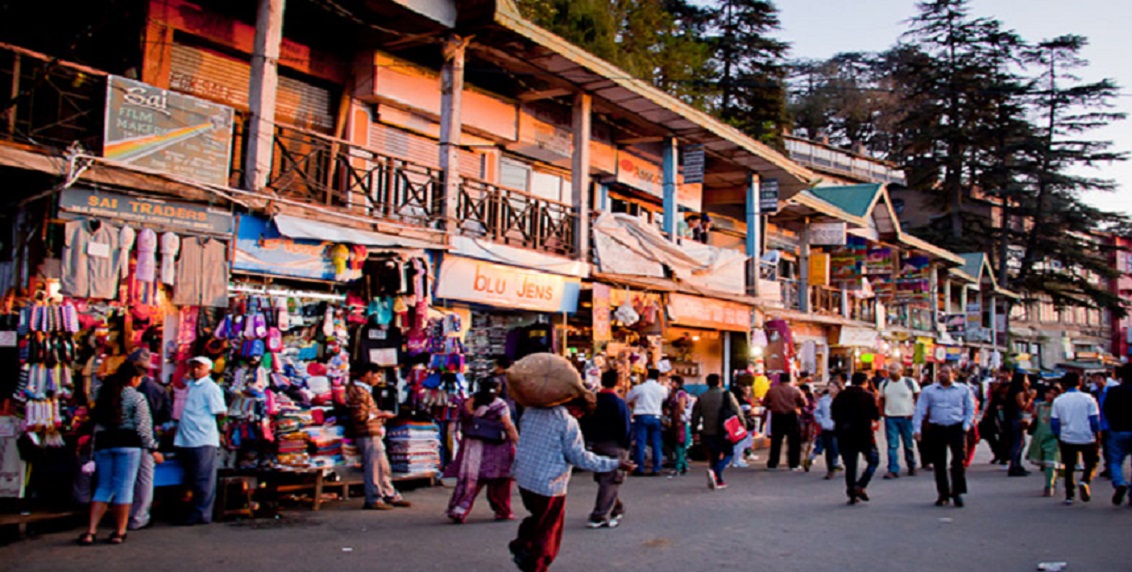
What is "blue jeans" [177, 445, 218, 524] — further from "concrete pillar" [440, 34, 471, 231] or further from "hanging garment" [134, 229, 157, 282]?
"concrete pillar" [440, 34, 471, 231]

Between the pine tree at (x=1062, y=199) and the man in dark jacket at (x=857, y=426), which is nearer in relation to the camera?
the man in dark jacket at (x=857, y=426)

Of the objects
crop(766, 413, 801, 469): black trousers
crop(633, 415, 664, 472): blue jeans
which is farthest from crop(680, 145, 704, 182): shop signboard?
crop(633, 415, 664, 472): blue jeans

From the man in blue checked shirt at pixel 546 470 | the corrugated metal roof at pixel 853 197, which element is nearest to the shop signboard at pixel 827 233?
the corrugated metal roof at pixel 853 197

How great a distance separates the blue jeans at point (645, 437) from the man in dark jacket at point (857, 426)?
3.46 metres

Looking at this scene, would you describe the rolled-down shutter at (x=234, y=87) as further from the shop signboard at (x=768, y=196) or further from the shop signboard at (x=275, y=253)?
the shop signboard at (x=768, y=196)

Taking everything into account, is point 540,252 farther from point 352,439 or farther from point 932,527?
point 932,527

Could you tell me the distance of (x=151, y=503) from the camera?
8.88 m

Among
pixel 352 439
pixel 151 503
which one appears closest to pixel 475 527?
pixel 352 439

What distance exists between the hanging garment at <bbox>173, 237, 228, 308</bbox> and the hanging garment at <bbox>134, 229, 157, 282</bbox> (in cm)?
31

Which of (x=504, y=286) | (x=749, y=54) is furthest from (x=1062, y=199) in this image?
(x=504, y=286)

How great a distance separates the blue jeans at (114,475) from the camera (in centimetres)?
775

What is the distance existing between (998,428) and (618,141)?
9.05 meters

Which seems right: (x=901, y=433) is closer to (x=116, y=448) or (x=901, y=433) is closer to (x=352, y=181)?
(x=352, y=181)

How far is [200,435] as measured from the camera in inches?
343
